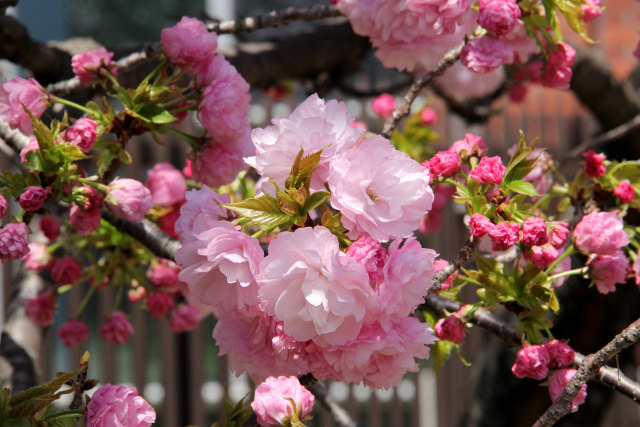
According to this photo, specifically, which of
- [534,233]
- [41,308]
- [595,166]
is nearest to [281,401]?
[534,233]

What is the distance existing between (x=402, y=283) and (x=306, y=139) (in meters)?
0.19

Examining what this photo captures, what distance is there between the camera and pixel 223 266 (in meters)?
0.78

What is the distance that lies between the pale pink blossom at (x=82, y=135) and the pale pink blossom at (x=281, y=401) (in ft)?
1.21

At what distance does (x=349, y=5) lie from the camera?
3.67ft

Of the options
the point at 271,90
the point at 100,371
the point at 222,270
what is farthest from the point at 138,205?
the point at 100,371

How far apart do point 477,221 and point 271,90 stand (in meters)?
1.66

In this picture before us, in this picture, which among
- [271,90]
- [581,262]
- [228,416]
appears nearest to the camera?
[228,416]

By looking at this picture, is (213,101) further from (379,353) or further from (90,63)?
(379,353)

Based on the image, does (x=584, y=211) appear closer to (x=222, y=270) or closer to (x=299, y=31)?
(x=222, y=270)

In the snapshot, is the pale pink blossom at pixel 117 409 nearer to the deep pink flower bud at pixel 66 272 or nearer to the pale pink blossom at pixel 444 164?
the pale pink blossom at pixel 444 164

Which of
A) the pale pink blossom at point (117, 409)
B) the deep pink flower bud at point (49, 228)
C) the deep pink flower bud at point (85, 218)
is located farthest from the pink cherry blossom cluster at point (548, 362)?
the deep pink flower bud at point (49, 228)

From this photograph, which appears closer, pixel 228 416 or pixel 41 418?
pixel 41 418

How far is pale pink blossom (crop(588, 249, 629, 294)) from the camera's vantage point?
101 centimetres

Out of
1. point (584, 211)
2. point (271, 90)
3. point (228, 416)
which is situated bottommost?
point (271, 90)
